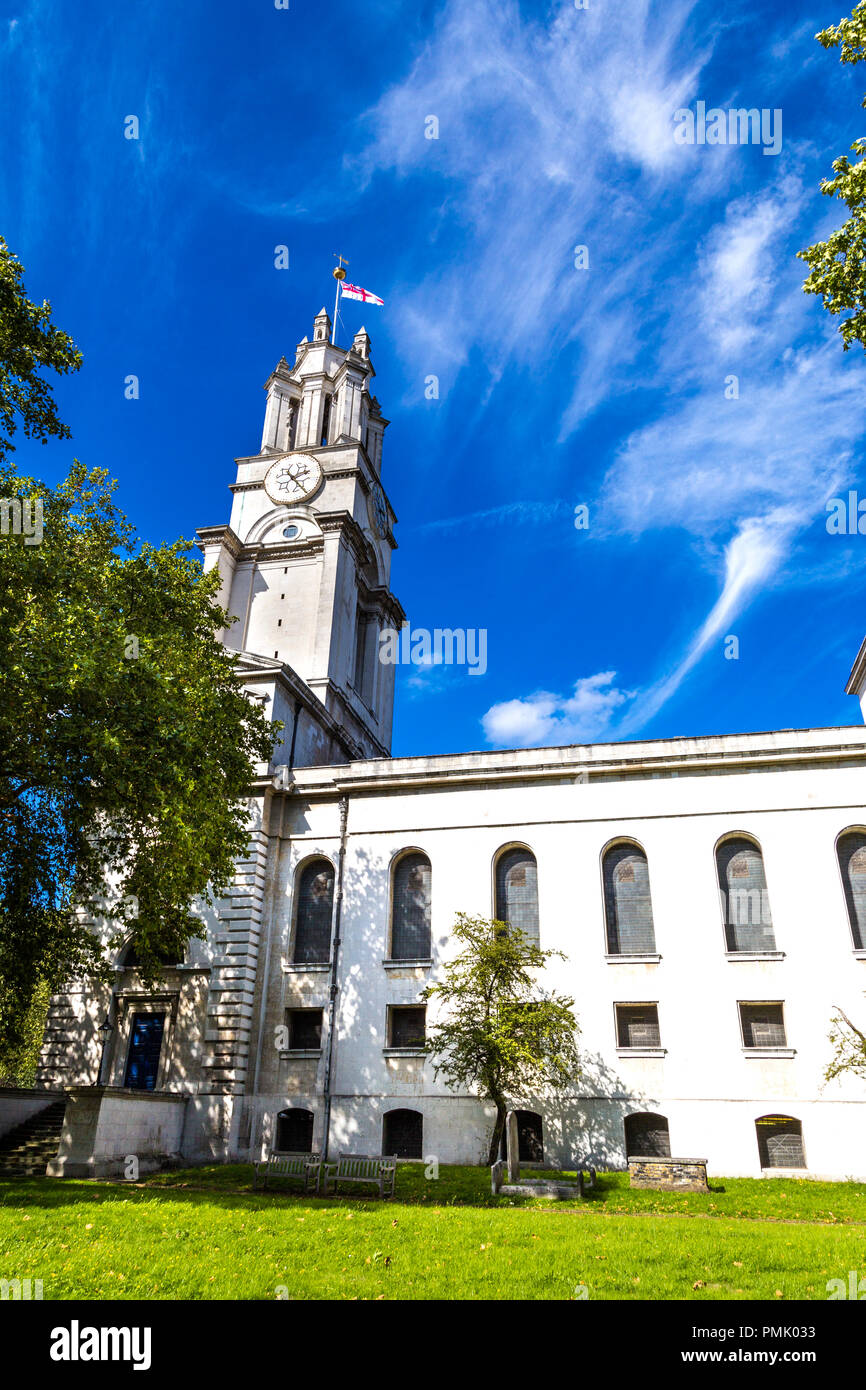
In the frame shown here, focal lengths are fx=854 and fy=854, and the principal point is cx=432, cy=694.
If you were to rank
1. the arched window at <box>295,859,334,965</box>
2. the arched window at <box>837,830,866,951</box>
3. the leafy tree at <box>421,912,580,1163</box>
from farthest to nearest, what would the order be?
the arched window at <box>295,859,334,965</box>, the arched window at <box>837,830,866,951</box>, the leafy tree at <box>421,912,580,1163</box>

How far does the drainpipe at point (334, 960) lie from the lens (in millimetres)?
27141

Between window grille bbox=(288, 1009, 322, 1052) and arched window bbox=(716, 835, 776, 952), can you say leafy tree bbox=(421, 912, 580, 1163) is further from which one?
arched window bbox=(716, 835, 776, 952)

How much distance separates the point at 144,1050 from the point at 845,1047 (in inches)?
862

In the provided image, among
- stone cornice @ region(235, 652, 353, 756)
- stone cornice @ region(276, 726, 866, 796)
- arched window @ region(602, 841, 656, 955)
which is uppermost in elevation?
stone cornice @ region(235, 652, 353, 756)

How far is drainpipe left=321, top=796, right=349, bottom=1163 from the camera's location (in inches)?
1069

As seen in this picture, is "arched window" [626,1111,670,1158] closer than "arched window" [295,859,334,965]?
Yes

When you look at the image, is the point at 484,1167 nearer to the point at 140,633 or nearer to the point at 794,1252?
the point at 794,1252

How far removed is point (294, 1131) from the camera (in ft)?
90.7

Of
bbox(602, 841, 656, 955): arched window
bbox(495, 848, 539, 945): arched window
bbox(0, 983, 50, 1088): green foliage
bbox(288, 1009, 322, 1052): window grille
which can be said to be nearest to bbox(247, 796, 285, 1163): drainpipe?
bbox(288, 1009, 322, 1052): window grille

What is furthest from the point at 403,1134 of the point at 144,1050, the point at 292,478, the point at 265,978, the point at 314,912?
the point at 292,478

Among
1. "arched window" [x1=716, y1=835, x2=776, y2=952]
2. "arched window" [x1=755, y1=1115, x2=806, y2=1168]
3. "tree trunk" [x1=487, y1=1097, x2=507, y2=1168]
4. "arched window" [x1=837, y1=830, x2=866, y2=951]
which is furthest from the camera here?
"arched window" [x1=716, y1=835, x2=776, y2=952]

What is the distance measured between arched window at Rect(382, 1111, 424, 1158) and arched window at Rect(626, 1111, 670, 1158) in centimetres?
634

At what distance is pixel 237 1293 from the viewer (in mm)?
8883

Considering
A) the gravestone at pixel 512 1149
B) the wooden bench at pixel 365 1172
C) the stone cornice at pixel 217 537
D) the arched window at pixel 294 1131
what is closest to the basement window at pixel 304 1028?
the arched window at pixel 294 1131
